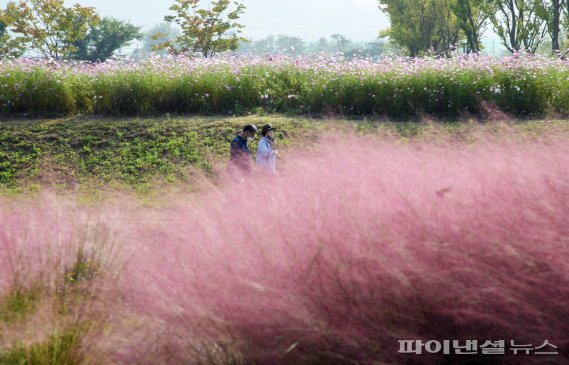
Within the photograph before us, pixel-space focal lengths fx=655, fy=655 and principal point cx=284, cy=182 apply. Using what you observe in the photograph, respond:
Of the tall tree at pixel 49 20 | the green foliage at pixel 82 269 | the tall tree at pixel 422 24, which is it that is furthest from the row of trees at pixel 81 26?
the green foliage at pixel 82 269

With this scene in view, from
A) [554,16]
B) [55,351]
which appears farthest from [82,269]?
[554,16]

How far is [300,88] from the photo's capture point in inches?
605

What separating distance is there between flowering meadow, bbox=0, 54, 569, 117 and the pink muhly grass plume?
11.1 m

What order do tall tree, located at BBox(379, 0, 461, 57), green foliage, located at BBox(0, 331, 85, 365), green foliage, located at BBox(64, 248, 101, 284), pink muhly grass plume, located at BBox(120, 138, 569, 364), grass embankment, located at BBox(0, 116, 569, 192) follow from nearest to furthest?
pink muhly grass plume, located at BBox(120, 138, 569, 364) → green foliage, located at BBox(0, 331, 85, 365) → green foliage, located at BBox(64, 248, 101, 284) → grass embankment, located at BBox(0, 116, 569, 192) → tall tree, located at BBox(379, 0, 461, 57)

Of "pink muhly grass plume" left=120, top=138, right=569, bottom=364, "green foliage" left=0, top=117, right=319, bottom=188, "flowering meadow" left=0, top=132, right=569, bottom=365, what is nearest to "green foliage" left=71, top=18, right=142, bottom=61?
"green foliage" left=0, top=117, right=319, bottom=188

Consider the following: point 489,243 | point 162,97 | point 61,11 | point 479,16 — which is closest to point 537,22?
point 479,16

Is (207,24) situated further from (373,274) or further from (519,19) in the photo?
(373,274)

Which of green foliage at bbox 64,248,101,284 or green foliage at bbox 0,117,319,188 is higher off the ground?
green foliage at bbox 64,248,101,284

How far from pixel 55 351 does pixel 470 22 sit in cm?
2529

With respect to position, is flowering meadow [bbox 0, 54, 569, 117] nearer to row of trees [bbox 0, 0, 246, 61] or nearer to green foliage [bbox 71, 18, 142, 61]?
row of trees [bbox 0, 0, 246, 61]

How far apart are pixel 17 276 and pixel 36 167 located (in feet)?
30.7

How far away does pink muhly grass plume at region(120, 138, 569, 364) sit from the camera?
2848 millimetres

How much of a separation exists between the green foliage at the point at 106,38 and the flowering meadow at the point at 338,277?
128 feet

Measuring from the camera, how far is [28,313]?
345 centimetres
